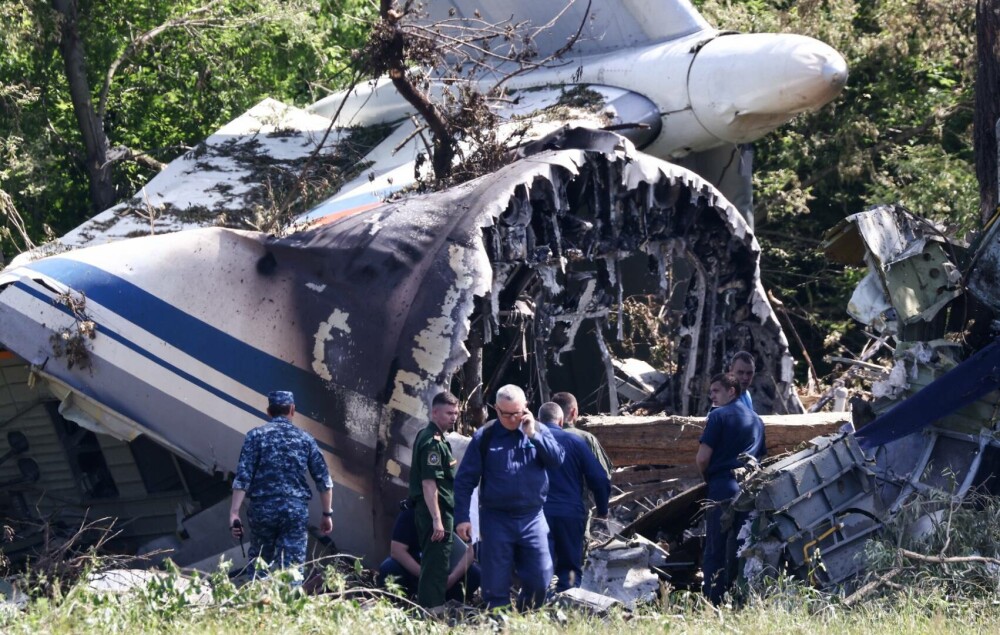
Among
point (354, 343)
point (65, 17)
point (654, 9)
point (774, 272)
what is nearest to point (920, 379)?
point (354, 343)

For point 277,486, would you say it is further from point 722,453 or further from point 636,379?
point 636,379

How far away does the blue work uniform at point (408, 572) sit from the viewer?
26.2ft

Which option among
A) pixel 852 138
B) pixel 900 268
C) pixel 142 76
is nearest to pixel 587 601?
pixel 900 268

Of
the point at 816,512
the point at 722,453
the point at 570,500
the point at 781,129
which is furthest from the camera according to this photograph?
the point at 781,129

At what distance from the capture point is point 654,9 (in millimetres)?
14531

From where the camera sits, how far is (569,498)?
8070 mm

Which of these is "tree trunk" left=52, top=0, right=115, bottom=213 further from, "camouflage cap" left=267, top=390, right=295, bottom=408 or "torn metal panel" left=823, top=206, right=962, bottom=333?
"torn metal panel" left=823, top=206, right=962, bottom=333

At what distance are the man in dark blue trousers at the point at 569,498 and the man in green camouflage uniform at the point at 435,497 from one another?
28.5 inches

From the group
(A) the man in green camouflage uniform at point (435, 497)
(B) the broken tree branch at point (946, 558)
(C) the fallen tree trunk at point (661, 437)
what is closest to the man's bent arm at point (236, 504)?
(A) the man in green camouflage uniform at point (435, 497)

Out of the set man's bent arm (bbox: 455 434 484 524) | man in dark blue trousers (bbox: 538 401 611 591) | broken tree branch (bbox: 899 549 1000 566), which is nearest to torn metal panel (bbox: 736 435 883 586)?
broken tree branch (bbox: 899 549 1000 566)

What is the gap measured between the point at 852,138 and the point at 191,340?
999 cm

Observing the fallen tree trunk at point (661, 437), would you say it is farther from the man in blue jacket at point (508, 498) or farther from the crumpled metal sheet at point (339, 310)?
the man in blue jacket at point (508, 498)

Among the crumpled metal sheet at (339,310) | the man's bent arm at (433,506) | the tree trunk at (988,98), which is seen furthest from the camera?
the tree trunk at (988,98)

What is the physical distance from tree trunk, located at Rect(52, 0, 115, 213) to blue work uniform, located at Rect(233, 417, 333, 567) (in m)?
9.21
